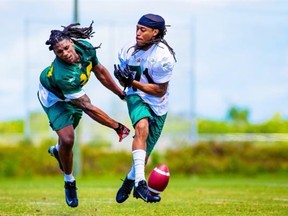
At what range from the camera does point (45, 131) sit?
30812 mm

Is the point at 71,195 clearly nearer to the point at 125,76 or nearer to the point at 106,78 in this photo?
the point at 106,78

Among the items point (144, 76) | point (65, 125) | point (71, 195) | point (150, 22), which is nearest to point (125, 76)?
point (144, 76)

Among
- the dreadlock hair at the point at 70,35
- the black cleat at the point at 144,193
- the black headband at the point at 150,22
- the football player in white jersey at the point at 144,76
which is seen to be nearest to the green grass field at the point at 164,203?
the black cleat at the point at 144,193

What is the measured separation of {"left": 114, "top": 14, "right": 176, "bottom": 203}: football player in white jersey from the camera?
1059 centimetres

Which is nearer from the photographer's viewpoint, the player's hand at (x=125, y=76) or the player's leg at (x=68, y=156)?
the player's hand at (x=125, y=76)

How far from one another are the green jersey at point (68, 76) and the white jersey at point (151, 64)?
1.30 feet

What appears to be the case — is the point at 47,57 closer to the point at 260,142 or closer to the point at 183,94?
the point at 183,94

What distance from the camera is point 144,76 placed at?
1077cm

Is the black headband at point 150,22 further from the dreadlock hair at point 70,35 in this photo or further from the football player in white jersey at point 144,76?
the dreadlock hair at point 70,35

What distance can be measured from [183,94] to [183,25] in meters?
2.35

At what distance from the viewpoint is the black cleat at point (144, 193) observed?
402 inches

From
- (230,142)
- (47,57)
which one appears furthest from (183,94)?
(47,57)

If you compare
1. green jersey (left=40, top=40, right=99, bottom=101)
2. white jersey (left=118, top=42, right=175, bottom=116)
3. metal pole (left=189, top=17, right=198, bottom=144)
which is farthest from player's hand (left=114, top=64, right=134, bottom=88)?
metal pole (left=189, top=17, right=198, bottom=144)

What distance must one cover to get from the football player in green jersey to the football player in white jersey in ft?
0.80
